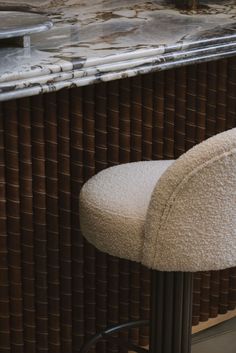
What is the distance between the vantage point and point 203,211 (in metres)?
1.68

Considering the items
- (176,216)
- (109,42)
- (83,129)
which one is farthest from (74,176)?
(176,216)

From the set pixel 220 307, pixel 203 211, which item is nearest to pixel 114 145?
pixel 203 211

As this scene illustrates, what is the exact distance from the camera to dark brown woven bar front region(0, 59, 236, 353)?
203cm

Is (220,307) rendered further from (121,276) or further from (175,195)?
(175,195)

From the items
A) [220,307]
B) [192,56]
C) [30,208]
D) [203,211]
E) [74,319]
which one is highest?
[192,56]

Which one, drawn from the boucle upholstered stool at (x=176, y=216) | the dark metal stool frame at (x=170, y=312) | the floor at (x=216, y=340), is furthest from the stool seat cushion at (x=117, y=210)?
the floor at (x=216, y=340)

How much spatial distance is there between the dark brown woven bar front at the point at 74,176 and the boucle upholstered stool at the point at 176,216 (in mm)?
238

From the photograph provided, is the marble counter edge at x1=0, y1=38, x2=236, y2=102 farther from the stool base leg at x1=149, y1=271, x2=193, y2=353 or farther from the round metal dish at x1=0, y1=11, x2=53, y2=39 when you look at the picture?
the stool base leg at x1=149, y1=271, x2=193, y2=353

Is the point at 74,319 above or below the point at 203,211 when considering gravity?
below

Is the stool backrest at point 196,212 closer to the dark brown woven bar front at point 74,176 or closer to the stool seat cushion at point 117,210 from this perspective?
the stool seat cushion at point 117,210

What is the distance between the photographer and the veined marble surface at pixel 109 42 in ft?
5.82

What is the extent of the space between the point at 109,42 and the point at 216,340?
1055 millimetres

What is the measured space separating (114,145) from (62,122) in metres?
0.19

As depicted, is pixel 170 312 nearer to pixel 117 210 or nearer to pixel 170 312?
pixel 170 312
